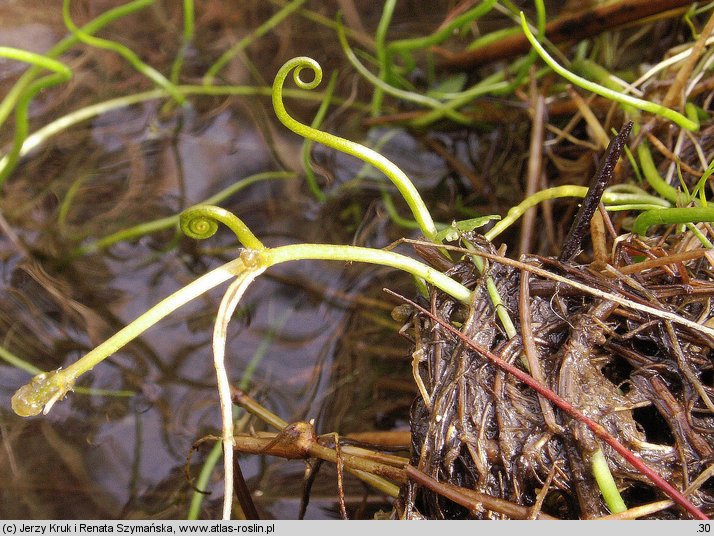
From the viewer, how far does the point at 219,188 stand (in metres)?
1.09

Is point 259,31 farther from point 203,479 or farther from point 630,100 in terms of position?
point 203,479

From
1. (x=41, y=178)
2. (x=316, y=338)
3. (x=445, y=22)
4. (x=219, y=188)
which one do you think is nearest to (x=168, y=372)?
(x=316, y=338)

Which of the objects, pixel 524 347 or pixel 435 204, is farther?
pixel 435 204

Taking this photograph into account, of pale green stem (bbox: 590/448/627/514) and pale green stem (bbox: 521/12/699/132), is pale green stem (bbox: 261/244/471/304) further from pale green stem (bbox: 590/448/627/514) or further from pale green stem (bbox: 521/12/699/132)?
pale green stem (bbox: 521/12/699/132)

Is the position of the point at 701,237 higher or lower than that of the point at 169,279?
higher

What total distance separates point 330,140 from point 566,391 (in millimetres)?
346

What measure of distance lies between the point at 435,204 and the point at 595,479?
64cm

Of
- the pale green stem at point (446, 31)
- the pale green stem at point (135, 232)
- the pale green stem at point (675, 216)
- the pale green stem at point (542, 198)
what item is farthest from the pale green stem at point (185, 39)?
the pale green stem at point (675, 216)

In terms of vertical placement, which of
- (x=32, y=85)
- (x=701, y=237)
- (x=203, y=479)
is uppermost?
(x=32, y=85)

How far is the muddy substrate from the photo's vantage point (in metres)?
0.53

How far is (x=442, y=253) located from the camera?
64 cm

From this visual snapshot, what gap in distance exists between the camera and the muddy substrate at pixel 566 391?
1.73 feet

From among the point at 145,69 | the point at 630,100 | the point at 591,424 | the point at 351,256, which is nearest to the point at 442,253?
the point at 351,256
